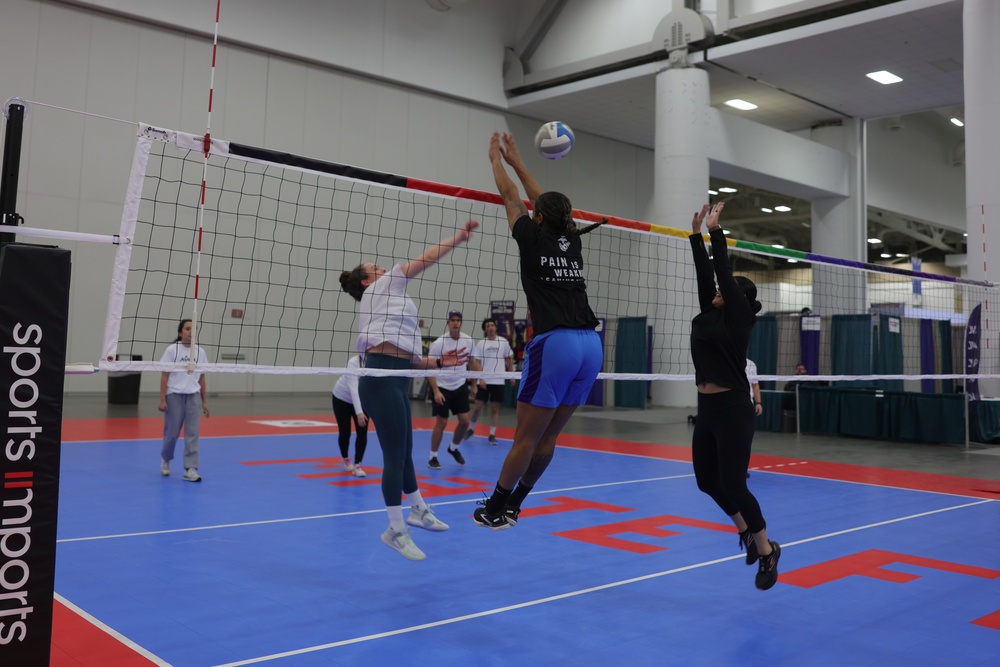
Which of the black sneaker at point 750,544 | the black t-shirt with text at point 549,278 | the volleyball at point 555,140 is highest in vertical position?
the volleyball at point 555,140

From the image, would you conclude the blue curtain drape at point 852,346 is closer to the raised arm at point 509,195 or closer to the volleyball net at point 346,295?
the volleyball net at point 346,295

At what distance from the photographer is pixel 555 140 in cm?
446

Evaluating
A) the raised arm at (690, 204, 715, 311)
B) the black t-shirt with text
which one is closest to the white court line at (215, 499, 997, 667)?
the black t-shirt with text

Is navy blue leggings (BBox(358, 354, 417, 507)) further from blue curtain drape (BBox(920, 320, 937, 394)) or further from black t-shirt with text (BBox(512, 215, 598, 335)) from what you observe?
blue curtain drape (BBox(920, 320, 937, 394))

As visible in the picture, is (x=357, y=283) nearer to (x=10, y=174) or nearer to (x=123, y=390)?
(x=10, y=174)

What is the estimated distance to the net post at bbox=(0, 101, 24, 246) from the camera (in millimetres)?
3145

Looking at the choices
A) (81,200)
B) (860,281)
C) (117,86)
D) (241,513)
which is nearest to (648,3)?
(860,281)

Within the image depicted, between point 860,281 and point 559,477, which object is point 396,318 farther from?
point 860,281

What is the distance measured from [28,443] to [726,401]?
3.05 m

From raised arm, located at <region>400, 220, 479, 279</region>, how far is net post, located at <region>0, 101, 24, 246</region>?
74.0 inches

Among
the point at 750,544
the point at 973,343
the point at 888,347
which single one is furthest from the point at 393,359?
the point at 888,347

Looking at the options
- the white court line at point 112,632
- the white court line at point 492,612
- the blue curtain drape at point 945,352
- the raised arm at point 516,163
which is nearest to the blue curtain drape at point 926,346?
the blue curtain drape at point 945,352

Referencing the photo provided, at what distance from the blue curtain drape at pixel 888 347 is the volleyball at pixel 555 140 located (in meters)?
11.0

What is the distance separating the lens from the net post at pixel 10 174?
314 cm
